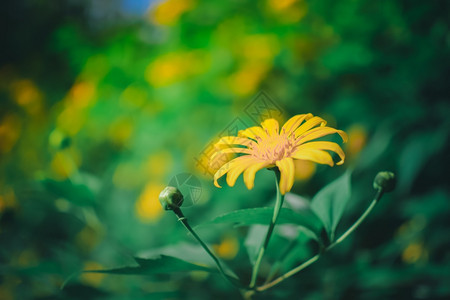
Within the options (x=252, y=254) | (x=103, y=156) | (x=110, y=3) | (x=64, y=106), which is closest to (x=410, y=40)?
(x=252, y=254)

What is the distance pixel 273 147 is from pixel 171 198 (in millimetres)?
115

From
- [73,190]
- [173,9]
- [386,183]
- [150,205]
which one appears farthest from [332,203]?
[173,9]

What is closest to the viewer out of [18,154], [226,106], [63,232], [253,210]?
[253,210]

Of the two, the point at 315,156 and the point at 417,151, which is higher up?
the point at 417,151

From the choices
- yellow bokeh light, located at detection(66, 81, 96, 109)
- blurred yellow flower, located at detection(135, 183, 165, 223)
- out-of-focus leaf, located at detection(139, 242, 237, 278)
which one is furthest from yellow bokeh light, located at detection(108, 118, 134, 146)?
out-of-focus leaf, located at detection(139, 242, 237, 278)

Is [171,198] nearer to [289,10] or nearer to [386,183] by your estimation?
[386,183]

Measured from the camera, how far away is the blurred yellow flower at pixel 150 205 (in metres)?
1.08

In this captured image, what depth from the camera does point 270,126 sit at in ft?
0.99

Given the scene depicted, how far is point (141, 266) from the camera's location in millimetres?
329

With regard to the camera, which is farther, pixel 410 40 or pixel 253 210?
pixel 410 40

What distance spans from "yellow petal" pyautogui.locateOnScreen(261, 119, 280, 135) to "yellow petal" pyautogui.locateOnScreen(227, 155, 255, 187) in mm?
35

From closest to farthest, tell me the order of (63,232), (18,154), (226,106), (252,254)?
(252,254)
(226,106)
(63,232)
(18,154)

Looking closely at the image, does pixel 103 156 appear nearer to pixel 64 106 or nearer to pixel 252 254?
pixel 64 106

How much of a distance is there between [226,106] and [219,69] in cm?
15
